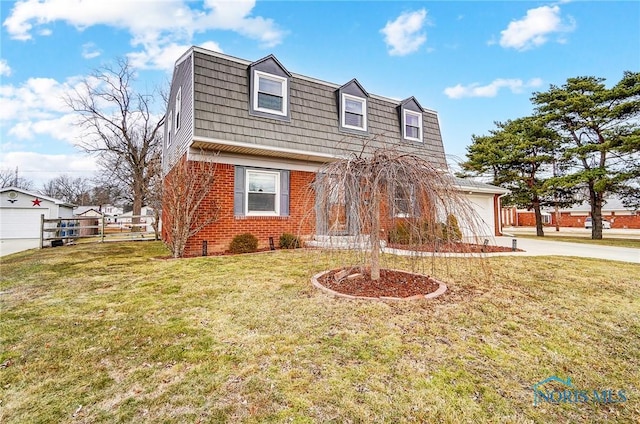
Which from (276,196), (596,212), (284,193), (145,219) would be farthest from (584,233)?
(145,219)

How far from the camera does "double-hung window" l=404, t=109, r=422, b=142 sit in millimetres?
11852

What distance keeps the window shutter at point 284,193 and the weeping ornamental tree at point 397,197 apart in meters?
5.25

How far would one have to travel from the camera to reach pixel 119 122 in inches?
833

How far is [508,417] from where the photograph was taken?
6.07 ft

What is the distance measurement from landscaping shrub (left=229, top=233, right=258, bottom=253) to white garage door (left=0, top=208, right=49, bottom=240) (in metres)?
18.0

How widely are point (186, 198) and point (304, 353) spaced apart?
6205 millimetres

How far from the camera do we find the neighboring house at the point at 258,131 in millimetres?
8109

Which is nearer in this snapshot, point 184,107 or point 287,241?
point 287,241

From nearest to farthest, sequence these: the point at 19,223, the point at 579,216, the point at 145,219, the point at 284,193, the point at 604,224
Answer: the point at 284,193, the point at 19,223, the point at 145,219, the point at 604,224, the point at 579,216

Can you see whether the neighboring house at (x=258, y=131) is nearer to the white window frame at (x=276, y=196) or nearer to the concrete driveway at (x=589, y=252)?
the white window frame at (x=276, y=196)

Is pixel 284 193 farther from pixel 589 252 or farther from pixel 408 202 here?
pixel 589 252

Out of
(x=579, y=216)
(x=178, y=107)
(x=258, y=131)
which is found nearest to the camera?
(x=258, y=131)

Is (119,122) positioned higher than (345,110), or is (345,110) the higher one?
(119,122)

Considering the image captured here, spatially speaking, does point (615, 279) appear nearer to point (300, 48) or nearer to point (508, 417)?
point (508, 417)
